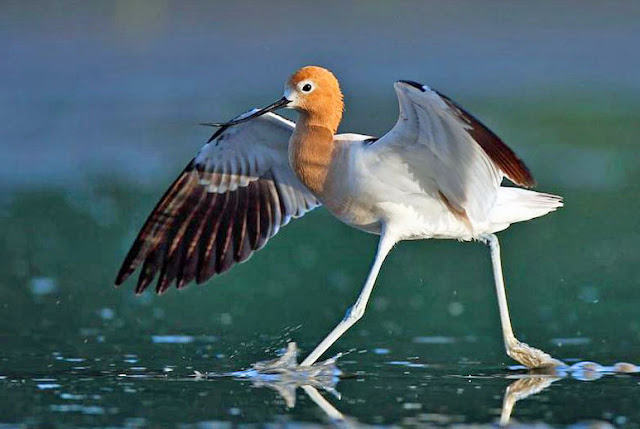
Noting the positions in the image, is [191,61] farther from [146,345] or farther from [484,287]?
[146,345]

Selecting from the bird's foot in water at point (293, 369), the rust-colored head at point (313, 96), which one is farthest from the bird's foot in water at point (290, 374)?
the rust-colored head at point (313, 96)

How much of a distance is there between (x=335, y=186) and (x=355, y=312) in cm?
83

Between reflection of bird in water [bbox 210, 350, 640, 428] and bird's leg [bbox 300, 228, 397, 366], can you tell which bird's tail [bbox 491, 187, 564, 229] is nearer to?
bird's leg [bbox 300, 228, 397, 366]

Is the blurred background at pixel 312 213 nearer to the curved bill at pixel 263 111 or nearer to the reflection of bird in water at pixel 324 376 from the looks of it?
the reflection of bird in water at pixel 324 376

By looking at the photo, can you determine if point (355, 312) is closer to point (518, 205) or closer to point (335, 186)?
point (335, 186)

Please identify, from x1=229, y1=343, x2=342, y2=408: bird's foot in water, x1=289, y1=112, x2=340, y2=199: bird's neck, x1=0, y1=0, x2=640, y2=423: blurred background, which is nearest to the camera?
x1=229, y1=343, x2=342, y2=408: bird's foot in water

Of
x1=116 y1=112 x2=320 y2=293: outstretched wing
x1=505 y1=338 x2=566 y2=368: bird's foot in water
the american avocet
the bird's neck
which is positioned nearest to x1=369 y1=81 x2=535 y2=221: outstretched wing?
the american avocet

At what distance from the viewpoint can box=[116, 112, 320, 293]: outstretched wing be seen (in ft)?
40.2

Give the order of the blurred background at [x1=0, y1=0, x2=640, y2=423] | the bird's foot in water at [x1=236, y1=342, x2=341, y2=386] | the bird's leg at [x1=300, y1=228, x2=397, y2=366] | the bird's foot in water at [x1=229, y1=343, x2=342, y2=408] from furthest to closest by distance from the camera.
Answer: the blurred background at [x1=0, y1=0, x2=640, y2=423]
the bird's leg at [x1=300, y1=228, x2=397, y2=366]
the bird's foot in water at [x1=236, y1=342, x2=341, y2=386]
the bird's foot in water at [x1=229, y1=343, x2=342, y2=408]

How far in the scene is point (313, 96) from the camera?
1137 cm

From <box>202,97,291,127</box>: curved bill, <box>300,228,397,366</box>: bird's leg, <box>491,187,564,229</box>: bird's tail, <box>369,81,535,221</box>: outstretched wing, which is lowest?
<box>300,228,397,366</box>: bird's leg

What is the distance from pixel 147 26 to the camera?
27.0 m

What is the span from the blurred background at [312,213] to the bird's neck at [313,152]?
114 centimetres

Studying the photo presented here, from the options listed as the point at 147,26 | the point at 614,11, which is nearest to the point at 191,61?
the point at 147,26
